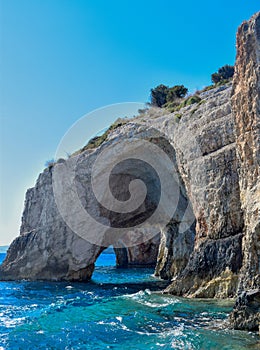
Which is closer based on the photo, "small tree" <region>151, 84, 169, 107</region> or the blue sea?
the blue sea

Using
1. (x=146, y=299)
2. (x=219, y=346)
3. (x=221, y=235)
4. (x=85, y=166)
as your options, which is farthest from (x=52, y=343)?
(x=85, y=166)

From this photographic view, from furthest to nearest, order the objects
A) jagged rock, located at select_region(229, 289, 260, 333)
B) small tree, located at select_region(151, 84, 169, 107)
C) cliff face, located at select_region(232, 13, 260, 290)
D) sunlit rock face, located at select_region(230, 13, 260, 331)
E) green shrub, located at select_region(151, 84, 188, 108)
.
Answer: small tree, located at select_region(151, 84, 169, 107) < green shrub, located at select_region(151, 84, 188, 108) < cliff face, located at select_region(232, 13, 260, 290) < sunlit rock face, located at select_region(230, 13, 260, 331) < jagged rock, located at select_region(229, 289, 260, 333)

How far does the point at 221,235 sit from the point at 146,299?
173 inches

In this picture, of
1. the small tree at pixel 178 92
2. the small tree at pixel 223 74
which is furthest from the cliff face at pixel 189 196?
the small tree at pixel 223 74

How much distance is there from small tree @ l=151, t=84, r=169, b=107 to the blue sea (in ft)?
82.8

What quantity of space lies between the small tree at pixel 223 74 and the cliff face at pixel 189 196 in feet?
53.7

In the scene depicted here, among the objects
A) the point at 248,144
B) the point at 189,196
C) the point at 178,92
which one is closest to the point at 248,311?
the point at 248,144

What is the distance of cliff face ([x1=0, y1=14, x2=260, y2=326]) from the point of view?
531 inches

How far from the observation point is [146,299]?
17031 mm

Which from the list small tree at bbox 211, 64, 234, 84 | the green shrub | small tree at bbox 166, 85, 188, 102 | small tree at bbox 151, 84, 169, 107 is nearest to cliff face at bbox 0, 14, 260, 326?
small tree at bbox 166, 85, 188, 102

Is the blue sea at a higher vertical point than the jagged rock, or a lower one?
lower

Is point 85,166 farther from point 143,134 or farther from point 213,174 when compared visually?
point 213,174

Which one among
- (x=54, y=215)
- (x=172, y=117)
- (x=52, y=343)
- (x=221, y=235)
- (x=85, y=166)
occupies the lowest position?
(x=52, y=343)

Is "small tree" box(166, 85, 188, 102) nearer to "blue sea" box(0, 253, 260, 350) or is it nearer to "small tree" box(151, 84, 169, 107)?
"small tree" box(151, 84, 169, 107)
